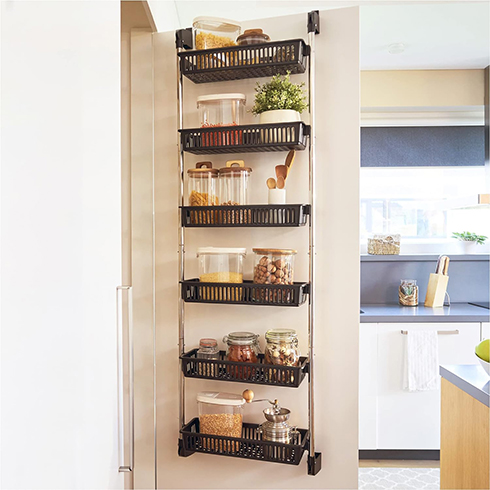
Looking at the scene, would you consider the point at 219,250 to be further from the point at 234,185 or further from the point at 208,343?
the point at 208,343

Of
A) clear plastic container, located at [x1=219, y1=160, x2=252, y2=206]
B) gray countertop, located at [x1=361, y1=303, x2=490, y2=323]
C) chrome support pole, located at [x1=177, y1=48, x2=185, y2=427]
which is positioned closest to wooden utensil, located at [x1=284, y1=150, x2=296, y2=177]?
clear plastic container, located at [x1=219, y1=160, x2=252, y2=206]

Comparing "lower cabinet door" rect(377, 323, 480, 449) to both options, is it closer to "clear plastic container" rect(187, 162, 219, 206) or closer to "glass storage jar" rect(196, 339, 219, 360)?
"glass storage jar" rect(196, 339, 219, 360)

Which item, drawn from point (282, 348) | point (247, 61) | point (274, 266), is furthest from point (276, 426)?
point (247, 61)

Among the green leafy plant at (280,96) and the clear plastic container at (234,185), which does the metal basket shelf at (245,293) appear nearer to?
the clear plastic container at (234,185)

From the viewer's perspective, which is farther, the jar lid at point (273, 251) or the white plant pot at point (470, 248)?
the white plant pot at point (470, 248)

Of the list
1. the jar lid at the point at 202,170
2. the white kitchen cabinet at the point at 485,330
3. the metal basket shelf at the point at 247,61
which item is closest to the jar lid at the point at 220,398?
the jar lid at the point at 202,170

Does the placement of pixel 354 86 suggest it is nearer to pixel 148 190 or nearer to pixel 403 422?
pixel 148 190

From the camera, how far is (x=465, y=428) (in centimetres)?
173

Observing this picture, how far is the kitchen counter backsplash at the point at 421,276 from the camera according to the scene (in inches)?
132

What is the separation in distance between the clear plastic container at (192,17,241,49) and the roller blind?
190 centimetres

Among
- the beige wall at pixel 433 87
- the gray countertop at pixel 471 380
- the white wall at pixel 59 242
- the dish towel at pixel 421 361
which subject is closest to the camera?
the white wall at pixel 59 242

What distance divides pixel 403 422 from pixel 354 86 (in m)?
2.00

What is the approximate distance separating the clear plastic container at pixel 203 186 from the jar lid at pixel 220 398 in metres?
0.69

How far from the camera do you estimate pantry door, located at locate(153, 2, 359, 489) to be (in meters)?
1.73
